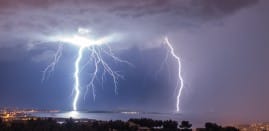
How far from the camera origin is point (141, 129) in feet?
→ 119

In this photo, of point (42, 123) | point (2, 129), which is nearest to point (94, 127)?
point (42, 123)

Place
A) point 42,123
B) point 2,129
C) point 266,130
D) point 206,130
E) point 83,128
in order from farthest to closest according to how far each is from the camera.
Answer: point 266,130 < point 206,130 < point 42,123 < point 83,128 < point 2,129

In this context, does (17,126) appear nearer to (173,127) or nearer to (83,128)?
(83,128)

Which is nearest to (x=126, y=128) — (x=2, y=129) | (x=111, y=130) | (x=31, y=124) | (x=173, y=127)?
(x=111, y=130)

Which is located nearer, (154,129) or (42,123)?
(42,123)

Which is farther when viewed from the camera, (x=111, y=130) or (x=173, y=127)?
(x=173, y=127)

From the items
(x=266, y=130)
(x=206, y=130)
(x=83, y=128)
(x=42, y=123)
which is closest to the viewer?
(x=83, y=128)

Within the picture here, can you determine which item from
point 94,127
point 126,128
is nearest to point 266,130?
point 126,128

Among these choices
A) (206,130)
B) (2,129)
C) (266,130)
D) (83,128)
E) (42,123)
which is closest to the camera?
(2,129)

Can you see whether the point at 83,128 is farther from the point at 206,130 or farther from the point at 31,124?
the point at 206,130

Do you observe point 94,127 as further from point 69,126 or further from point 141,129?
point 141,129

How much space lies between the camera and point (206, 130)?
3531 cm

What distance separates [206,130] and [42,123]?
12.8 meters

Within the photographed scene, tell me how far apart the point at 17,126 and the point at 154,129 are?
11.3 meters
